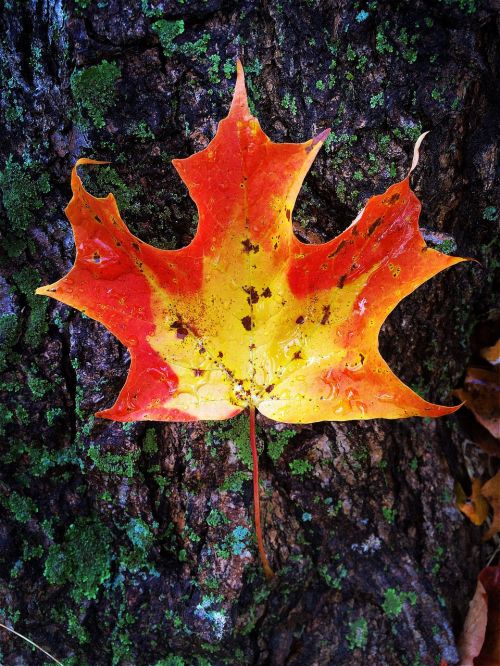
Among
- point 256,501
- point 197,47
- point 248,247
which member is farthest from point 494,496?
point 197,47

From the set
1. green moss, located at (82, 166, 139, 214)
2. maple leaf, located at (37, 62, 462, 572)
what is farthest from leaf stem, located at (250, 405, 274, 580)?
green moss, located at (82, 166, 139, 214)

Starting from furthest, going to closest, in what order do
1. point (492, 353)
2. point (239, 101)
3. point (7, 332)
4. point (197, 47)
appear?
point (492, 353)
point (7, 332)
point (197, 47)
point (239, 101)

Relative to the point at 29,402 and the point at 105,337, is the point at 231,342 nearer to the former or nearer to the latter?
the point at 105,337

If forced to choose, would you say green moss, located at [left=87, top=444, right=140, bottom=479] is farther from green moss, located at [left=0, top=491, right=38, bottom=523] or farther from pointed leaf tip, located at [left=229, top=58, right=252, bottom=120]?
pointed leaf tip, located at [left=229, top=58, right=252, bottom=120]

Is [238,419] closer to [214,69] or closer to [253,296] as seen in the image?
[253,296]

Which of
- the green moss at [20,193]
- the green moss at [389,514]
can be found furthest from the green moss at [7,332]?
the green moss at [389,514]

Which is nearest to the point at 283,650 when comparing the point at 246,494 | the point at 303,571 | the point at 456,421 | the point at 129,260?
the point at 303,571
